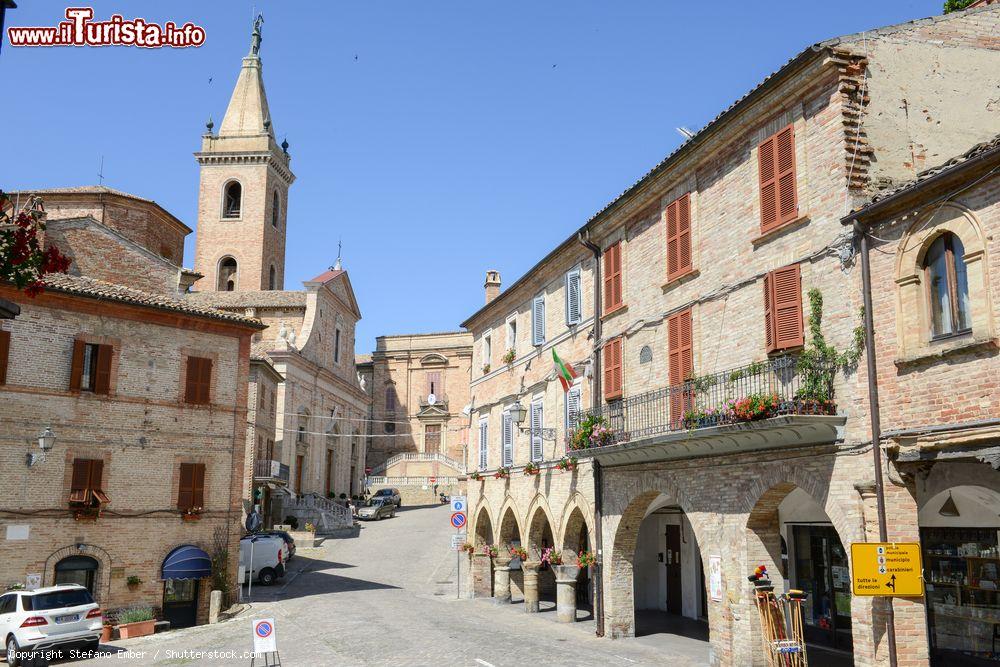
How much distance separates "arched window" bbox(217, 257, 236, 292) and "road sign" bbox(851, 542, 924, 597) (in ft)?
199

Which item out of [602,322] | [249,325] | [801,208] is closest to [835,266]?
[801,208]

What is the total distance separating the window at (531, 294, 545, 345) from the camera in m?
27.4

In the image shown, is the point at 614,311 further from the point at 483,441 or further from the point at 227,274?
the point at 227,274

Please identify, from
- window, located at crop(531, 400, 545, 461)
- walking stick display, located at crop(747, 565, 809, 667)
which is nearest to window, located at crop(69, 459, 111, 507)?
window, located at crop(531, 400, 545, 461)

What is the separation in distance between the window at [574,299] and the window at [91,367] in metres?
13.3

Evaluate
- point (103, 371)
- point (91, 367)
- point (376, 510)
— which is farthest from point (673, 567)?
point (376, 510)

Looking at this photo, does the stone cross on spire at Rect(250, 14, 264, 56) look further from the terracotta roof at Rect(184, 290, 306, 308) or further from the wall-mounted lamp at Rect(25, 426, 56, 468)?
the wall-mounted lamp at Rect(25, 426, 56, 468)

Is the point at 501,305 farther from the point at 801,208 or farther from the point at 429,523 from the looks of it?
the point at 429,523

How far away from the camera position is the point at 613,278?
2242 centimetres

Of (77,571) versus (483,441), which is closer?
(77,571)

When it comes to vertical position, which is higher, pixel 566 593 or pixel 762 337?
pixel 762 337

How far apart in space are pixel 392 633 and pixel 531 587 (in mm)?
6190

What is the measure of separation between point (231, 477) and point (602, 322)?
13014mm

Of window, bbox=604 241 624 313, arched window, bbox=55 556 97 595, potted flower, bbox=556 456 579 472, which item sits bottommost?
arched window, bbox=55 556 97 595
